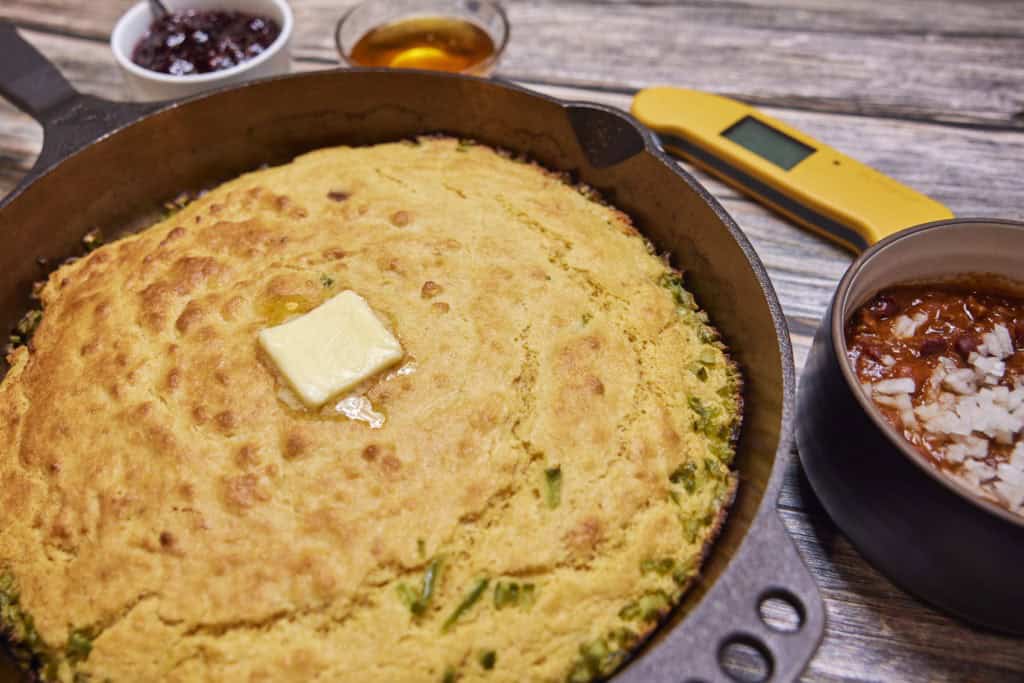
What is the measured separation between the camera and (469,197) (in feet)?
7.47

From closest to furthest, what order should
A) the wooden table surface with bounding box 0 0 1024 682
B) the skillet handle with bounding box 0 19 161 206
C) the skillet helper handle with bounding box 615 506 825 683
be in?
the skillet helper handle with bounding box 615 506 825 683 < the skillet handle with bounding box 0 19 161 206 < the wooden table surface with bounding box 0 0 1024 682

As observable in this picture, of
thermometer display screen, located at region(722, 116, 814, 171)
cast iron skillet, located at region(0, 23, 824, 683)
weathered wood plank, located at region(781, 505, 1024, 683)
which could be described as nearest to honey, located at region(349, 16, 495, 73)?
cast iron skillet, located at region(0, 23, 824, 683)

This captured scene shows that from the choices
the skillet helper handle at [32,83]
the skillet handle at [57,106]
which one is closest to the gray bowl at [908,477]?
the skillet handle at [57,106]

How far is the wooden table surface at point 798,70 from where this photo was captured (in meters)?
2.67

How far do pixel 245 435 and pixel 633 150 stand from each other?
127cm

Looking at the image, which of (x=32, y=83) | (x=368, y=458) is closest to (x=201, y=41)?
(x=32, y=83)

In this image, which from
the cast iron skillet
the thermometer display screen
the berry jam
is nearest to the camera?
the cast iron skillet

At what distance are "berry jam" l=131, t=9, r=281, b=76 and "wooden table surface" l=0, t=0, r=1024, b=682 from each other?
1.08 ft

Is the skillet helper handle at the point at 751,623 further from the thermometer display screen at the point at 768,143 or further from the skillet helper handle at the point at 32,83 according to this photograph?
the skillet helper handle at the point at 32,83

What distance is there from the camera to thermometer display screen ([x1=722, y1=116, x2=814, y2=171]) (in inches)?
100

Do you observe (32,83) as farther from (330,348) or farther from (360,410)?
(360,410)

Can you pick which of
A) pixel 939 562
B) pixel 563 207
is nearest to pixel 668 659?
pixel 939 562

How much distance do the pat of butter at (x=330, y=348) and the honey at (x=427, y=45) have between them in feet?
5.13

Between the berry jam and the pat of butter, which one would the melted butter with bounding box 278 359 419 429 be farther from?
the berry jam
